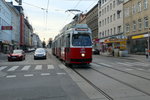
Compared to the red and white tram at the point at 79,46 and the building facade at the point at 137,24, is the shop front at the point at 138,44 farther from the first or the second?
the red and white tram at the point at 79,46

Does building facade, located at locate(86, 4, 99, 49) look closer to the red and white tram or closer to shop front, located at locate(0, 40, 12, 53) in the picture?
shop front, located at locate(0, 40, 12, 53)

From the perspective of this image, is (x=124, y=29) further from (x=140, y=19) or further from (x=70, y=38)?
(x=70, y=38)

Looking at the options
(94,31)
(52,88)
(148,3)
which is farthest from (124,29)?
(52,88)

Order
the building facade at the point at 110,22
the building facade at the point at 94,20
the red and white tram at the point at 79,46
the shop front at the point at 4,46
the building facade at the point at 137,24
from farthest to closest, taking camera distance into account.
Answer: the building facade at the point at 94,20 → the shop front at the point at 4,46 → the building facade at the point at 110,22 → the building facade at the point at 137,24 → the red and white tram at the point at 79,46

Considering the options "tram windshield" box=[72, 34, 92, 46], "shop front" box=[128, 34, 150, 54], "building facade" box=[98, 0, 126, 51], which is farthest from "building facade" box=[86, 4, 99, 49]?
"tram windshield" box=[72, 34, 92, 46]

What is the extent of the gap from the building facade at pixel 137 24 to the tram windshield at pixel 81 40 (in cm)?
2149

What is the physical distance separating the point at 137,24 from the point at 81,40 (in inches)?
1038

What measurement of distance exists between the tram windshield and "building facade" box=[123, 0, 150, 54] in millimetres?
21490

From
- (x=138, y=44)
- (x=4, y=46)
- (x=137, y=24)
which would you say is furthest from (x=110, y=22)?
(x=4, y=46)

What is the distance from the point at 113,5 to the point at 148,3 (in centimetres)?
1800

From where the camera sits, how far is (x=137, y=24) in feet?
131

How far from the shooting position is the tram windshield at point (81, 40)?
16484 millimetres

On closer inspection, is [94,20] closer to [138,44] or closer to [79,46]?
[138,44]

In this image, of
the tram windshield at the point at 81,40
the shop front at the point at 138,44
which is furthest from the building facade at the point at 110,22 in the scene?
the tram windshield at the point at 81,40
